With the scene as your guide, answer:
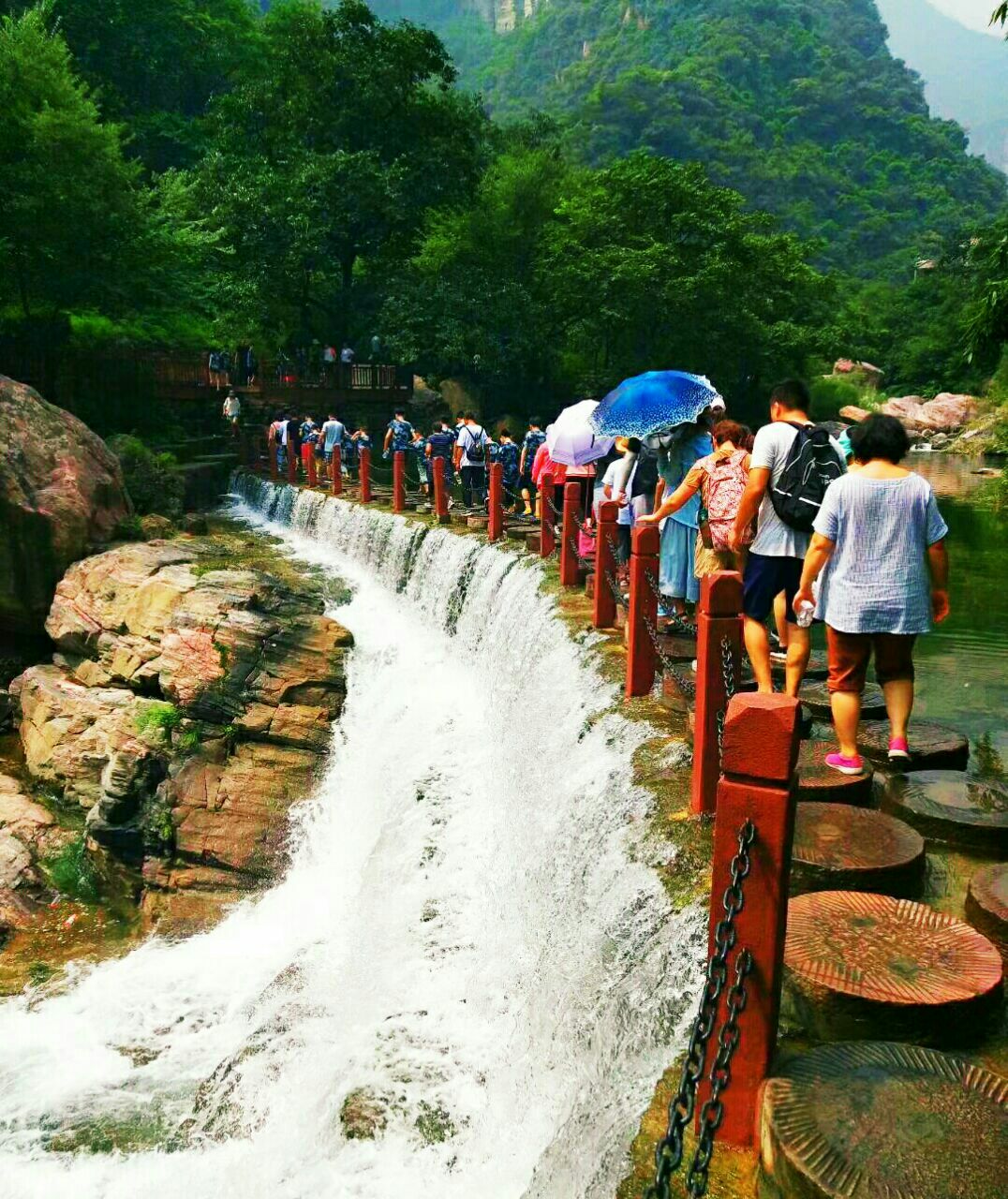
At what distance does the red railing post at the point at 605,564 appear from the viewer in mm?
7633

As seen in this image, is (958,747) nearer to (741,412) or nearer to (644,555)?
(644,555)

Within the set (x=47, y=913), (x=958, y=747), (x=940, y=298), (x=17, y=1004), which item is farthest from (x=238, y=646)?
(x=940, y=298)

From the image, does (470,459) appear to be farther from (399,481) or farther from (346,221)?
(346,221)

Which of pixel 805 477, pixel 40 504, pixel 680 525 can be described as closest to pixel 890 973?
pixel 805 477

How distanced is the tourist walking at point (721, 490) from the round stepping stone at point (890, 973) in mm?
2664

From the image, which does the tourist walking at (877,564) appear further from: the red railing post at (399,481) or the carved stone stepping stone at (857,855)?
the red railing post at (399,481)

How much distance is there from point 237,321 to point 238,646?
822 inches

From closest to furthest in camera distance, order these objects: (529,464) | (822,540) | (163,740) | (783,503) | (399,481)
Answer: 1. (822,540)
2. (783,503)
3. (163,740)
4. (529,464)
5. (399,481)

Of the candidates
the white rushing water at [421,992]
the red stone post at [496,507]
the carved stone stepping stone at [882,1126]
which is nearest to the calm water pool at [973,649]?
the white rushing water at [421,992]

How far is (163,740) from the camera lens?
10359mm

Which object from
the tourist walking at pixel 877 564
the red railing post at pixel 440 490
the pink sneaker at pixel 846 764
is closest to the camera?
the tourist walking at pixel 877 564

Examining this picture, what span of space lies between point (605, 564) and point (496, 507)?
470 centimetres

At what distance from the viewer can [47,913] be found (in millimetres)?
9367

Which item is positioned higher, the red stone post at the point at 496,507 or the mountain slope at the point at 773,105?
the mountain slope at the point at 773,105
